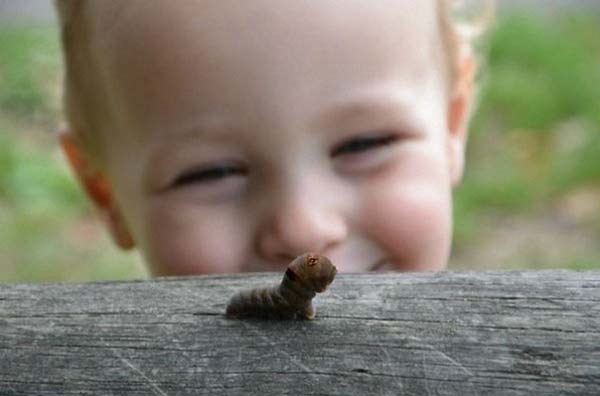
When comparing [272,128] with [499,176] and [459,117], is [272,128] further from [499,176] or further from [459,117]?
[499,176]

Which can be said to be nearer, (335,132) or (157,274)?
(335,132)

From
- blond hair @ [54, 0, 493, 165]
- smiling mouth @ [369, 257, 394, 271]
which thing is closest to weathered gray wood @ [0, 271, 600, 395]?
smiling mouth @ [369, 257, 394, 271]

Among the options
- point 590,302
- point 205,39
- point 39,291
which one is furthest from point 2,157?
point 590,302

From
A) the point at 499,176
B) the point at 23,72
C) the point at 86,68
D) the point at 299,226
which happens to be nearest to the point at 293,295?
the point at 299,226

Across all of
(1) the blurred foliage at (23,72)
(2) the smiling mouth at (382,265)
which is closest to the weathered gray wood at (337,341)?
(2) the smiling mouth at (382,265)

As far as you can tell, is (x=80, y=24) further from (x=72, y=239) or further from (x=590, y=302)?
(x=72, y=239)

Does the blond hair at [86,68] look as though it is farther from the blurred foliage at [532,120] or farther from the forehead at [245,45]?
the blurred foliage at [532,120]
